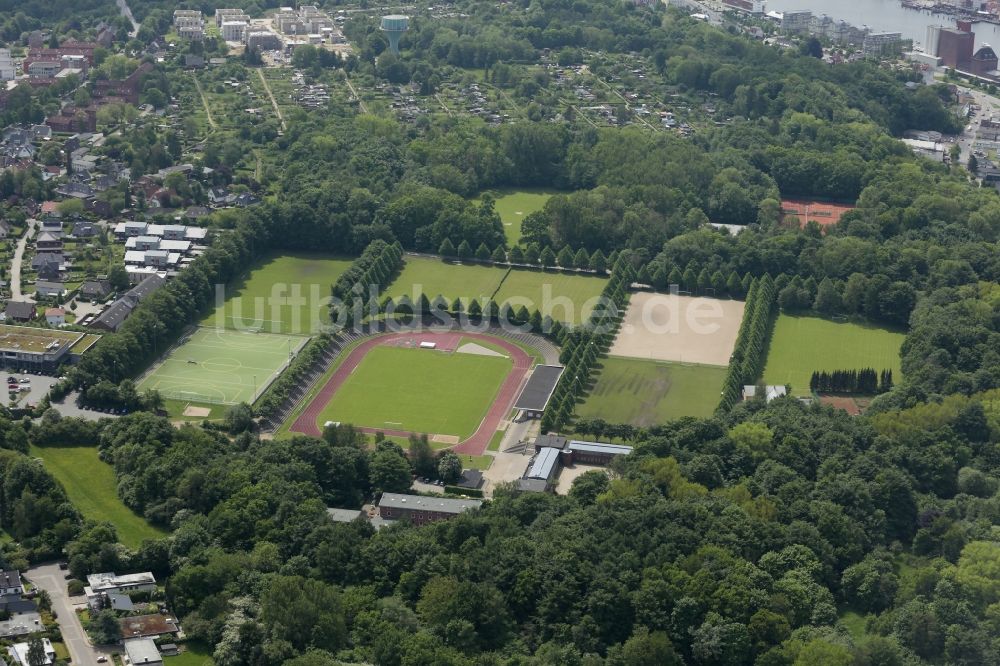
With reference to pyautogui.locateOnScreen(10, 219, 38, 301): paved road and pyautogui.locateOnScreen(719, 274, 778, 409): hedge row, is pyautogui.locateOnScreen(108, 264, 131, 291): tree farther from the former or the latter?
pyautogui.locateOnScreen(719, 274, 778, 409): hedge row

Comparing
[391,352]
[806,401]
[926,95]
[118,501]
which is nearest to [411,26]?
[926,95]

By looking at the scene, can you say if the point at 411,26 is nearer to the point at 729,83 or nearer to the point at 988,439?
the point at 729,83

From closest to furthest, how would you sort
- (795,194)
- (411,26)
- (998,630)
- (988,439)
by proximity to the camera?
(998,630) < (988,439) < (795,194) < (411,26)

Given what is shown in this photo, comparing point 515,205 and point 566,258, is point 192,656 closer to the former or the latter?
point 566,258

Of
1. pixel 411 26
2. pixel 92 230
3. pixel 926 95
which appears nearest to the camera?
pixel 92 230

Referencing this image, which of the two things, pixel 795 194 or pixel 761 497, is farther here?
pixel 795 194

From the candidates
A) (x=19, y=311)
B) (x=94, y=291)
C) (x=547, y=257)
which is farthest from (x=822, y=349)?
(x=19, y=311)

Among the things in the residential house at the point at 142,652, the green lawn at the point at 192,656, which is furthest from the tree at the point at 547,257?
the residential house at the point at 142,652
